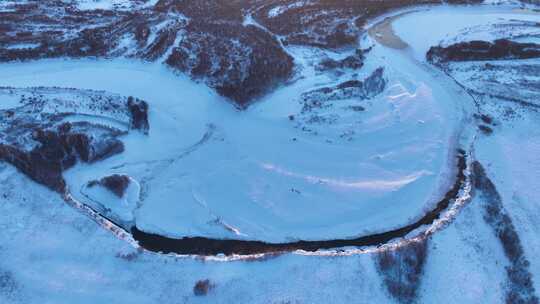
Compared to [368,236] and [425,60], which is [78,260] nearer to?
[368,236]

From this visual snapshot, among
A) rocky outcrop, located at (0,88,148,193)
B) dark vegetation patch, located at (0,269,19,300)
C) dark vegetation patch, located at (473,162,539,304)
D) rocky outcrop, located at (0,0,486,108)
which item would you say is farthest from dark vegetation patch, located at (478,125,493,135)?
dark vegetation patch, located at (0,269,19,300)

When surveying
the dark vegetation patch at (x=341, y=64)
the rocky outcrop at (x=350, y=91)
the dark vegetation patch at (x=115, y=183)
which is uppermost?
the dark vegetation patch at (x=341, y=64)

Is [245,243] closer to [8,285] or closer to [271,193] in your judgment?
[271,193]

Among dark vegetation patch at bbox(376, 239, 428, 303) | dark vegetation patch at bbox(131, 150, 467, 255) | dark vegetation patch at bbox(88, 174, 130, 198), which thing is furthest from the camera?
dark vegetation patch at bbox(88, 174, 130, 198)

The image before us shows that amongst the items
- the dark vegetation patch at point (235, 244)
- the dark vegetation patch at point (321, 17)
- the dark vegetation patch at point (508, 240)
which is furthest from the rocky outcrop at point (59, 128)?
the dark vegetation patch at point (508, 240)

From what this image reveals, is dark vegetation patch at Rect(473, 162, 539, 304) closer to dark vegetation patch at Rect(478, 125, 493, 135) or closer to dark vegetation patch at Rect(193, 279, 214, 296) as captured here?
dark vegetation patch at Rect(478, 125, 493, 135)

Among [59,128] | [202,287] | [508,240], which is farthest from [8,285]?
[508,240]

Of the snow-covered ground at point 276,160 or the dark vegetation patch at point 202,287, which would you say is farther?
the snow-covered ground at point 276,160

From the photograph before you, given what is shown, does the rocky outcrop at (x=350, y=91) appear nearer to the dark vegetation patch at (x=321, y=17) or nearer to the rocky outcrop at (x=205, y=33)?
the rocky outcrop at (x=205, y=33)
